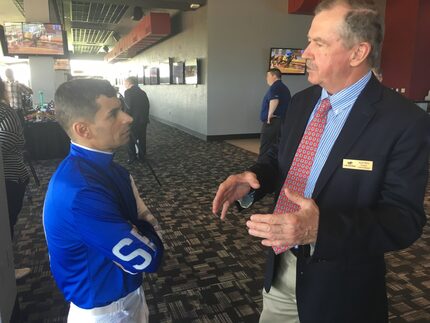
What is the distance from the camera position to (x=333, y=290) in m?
1.13

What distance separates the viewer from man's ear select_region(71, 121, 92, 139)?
1232mm

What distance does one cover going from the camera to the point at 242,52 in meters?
8.59

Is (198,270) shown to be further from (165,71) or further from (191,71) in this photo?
(165,71)

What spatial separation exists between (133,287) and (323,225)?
77 cm

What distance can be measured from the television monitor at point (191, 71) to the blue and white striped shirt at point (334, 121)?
8057mm

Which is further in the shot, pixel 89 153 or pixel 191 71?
pixel 191 71

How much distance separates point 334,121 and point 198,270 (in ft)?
6.28

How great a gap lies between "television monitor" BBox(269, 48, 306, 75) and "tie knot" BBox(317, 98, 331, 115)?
25.9 feet

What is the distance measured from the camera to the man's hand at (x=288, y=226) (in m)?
0.82

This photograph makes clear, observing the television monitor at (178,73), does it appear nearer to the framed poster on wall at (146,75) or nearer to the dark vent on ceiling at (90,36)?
the framed poster on wall at (146,75)

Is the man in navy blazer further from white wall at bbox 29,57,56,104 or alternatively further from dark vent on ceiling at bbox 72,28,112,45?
dark vent on ceiling at bbox 72,28,112,45

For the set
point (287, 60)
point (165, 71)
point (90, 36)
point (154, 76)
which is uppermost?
point (90, 36)

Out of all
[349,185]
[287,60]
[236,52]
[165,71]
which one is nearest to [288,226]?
[349,185]

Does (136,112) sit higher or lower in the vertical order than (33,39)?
lower
